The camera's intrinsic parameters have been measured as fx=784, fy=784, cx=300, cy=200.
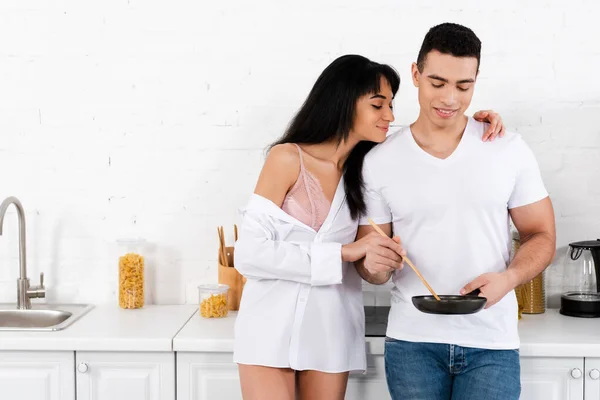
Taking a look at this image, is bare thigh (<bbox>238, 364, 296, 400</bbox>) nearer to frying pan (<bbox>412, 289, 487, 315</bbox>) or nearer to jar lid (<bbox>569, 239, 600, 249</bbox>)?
frying pan (<bbox>412, 289, 487, 315</bbox>)

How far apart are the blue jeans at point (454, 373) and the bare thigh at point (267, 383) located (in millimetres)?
269

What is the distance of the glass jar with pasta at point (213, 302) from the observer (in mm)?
2463

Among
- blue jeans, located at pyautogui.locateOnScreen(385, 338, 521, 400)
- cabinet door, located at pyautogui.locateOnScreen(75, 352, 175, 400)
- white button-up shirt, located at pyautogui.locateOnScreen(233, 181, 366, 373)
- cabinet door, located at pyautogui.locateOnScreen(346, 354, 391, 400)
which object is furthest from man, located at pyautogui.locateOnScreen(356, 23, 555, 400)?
cabinet door, located at pyautogui.locateOnScreen(75, 352, 175, 400)

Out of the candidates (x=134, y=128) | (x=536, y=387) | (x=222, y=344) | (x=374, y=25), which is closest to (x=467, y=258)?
(x=536, y=387)

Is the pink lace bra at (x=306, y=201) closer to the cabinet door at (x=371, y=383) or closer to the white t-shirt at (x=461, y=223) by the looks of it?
the white t-shirt at (x=461, y=223)

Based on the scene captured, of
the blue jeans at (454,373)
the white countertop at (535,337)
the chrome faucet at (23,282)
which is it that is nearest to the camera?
the blue jeans at (454,373)

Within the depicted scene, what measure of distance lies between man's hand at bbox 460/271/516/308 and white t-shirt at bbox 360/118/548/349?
0.08m

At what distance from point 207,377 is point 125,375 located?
0.77 ft

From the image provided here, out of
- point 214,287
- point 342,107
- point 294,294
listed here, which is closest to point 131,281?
point 214,287

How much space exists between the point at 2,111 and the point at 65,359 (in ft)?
3.13

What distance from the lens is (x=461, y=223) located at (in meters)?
1.90

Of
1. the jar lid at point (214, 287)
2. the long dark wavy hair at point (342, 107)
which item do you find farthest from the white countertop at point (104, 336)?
the long dark wavy hair at point (342, 107)

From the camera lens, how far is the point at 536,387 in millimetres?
2170

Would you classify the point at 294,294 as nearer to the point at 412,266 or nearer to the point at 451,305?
the point at 412,266
